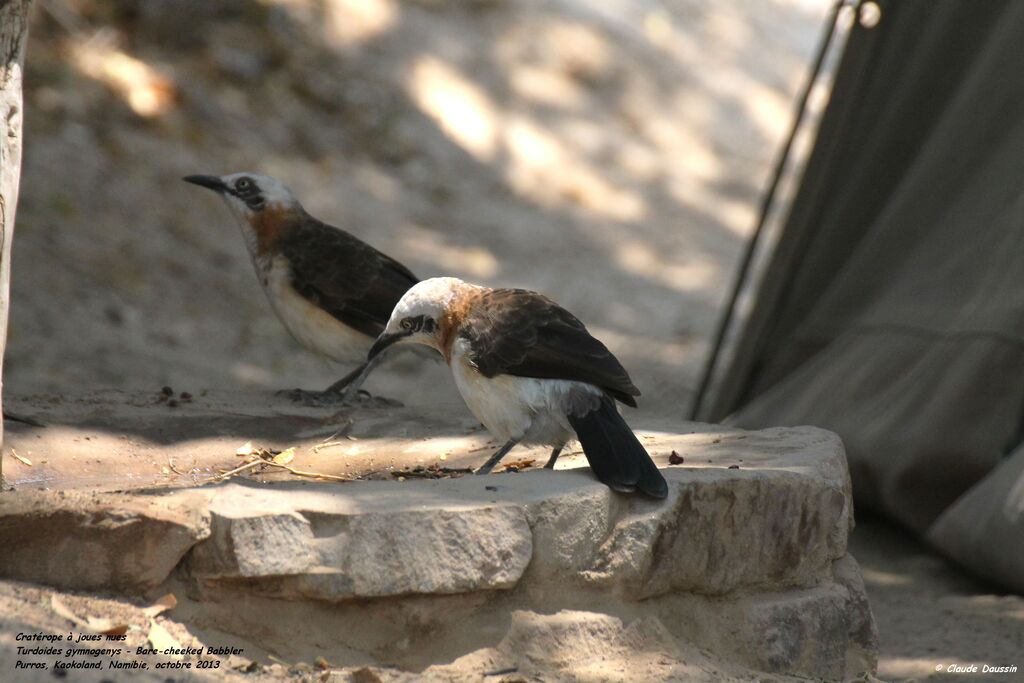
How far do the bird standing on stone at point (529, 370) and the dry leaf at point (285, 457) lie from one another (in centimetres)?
82

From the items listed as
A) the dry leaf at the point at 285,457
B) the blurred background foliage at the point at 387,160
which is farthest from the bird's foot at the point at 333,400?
the blurred background foliage at the point at 387,160

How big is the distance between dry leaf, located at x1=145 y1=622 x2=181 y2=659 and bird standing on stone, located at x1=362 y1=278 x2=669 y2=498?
142 cm

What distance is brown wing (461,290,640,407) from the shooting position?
4.51 m

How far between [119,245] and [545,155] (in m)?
5.30

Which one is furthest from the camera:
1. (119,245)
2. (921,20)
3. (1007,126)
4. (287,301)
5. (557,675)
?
(119,245)

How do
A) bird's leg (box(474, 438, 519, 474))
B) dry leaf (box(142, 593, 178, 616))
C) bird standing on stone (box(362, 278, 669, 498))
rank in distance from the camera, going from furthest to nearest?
bird's leg (box(474, 438, 519, 474)) → bird standing on stone (box(362, 278, 669, 498)) → dry leaf (box(142, 593, 178, 616))

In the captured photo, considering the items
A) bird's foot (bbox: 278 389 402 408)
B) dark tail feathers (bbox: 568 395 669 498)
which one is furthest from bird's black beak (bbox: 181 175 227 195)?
dark tail feathers (bbox: 568 395 669 498)

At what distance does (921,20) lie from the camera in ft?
25.8

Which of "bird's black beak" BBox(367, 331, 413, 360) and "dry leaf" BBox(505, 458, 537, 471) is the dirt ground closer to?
"dry leaf" BBox(505, 458, 537, 471)

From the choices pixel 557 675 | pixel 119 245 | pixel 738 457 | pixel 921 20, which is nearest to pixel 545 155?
pixel 119 245

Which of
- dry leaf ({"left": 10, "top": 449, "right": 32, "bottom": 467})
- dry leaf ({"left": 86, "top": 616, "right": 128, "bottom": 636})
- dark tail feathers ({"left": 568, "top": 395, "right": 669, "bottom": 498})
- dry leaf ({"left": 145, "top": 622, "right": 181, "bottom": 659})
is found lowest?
dry leaf ({"left": 145, "top": 622, "right": 181, "bottom": 659})

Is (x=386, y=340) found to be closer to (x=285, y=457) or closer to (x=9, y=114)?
(x=285, y=457)

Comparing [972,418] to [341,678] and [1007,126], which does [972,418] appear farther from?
[341,678]

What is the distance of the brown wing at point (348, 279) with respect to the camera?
6.48 metres
